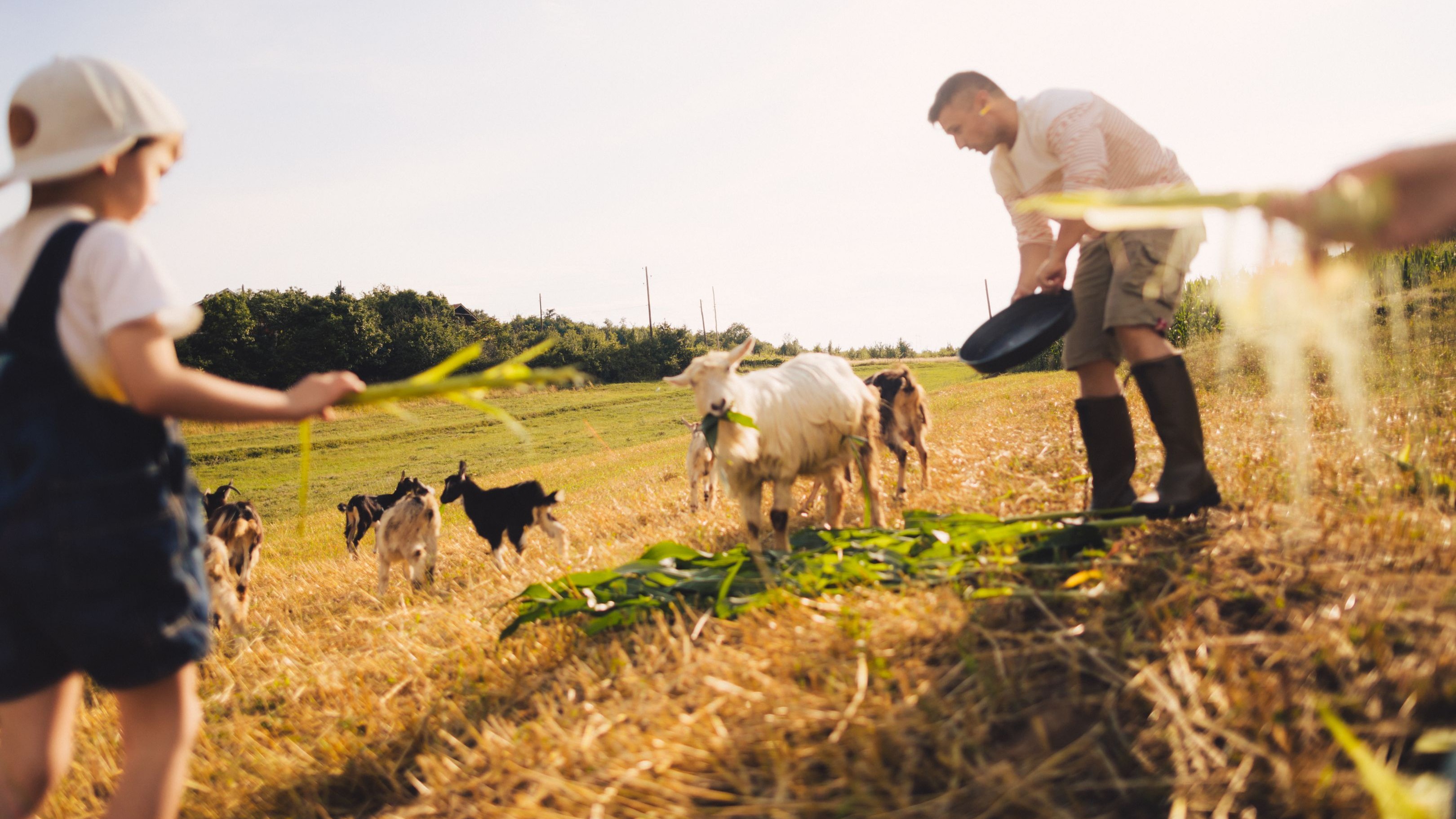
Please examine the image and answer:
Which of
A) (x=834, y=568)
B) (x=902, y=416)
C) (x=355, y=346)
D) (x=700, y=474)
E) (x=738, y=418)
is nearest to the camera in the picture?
(x=834, y=568)

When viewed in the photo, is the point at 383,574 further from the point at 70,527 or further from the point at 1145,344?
the point at 1145,344

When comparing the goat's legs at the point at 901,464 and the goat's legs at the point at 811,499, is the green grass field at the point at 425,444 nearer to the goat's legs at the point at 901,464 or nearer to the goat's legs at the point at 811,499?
the goat's legs at the point at 811,499

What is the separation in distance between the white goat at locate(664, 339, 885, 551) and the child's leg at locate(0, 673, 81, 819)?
11.1 ft

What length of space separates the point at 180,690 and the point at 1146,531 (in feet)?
12.6

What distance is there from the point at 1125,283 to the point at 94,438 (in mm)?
4360

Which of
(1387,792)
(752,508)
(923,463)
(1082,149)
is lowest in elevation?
(923,463)

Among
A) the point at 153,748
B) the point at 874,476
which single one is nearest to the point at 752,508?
the point at 874,476

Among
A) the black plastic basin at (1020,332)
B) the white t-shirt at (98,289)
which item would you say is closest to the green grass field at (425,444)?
the black plastic basin at (1020,332)

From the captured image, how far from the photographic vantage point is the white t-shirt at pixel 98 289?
1.77 metres

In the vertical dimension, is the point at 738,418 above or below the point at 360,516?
above

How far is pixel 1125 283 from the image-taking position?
12.3 feet

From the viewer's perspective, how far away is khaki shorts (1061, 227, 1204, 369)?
3570 millimetres

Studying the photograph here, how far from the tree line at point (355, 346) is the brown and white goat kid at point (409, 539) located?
4962 centimetres

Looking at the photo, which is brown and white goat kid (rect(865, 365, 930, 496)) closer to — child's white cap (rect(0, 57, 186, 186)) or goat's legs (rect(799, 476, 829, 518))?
goat's legs (rect(799, 476, 829, 518))
